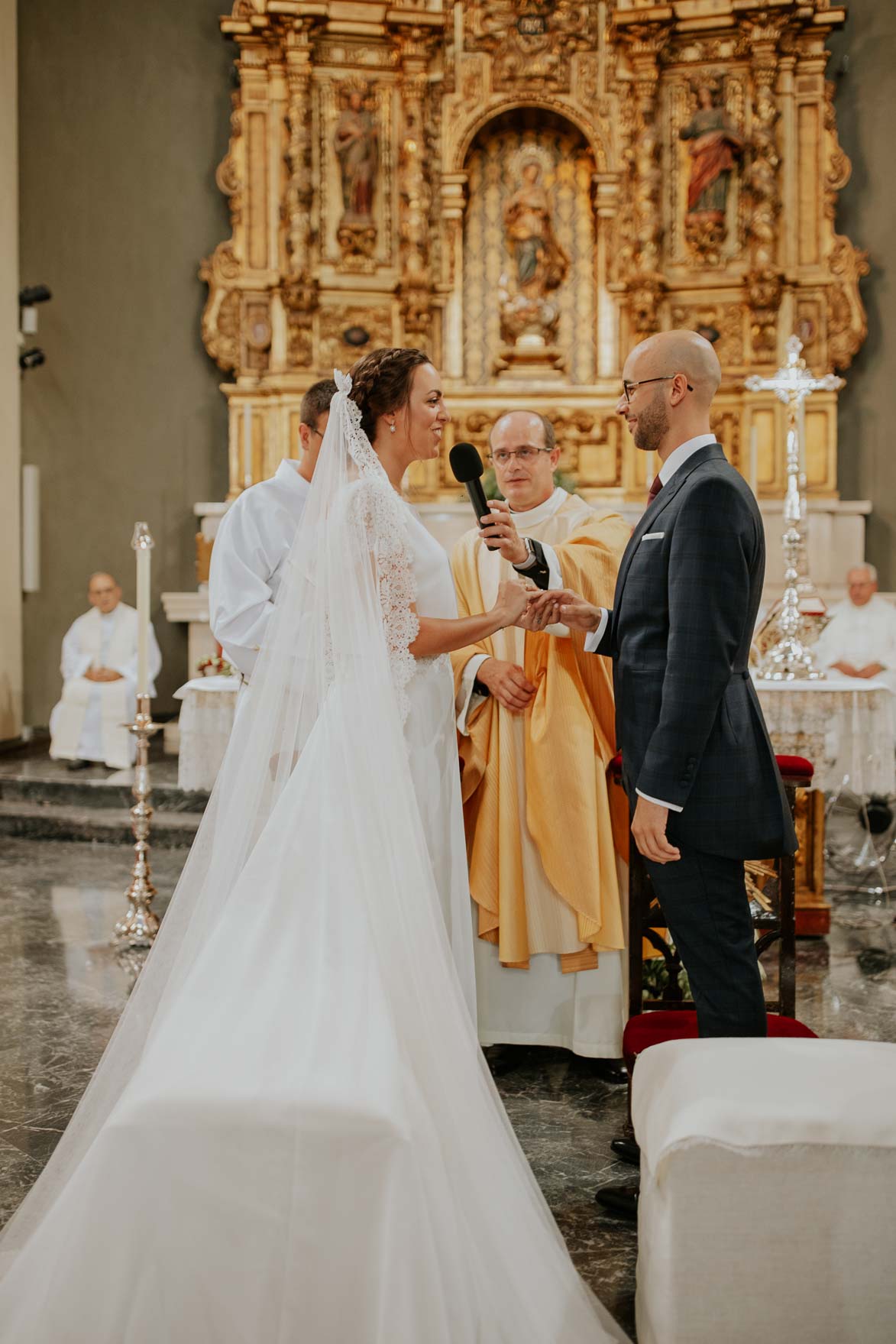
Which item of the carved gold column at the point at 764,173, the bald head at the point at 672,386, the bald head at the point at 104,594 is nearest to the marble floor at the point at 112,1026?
the bald head at the point at 672,386

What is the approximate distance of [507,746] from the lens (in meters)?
3.56

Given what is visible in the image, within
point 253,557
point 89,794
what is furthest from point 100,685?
point 253,557

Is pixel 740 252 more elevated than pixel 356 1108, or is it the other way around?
pixel 740 252

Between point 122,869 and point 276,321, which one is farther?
point 276,321

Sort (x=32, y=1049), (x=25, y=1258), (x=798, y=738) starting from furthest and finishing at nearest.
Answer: (x=798, y=738)
(x=32, y=1049)
(x=25, y=1258)

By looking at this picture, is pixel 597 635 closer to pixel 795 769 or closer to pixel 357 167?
pixel 795 769

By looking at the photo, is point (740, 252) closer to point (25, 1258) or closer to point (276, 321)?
point (276, 321)

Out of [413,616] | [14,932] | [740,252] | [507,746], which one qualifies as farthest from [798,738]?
[740,252]

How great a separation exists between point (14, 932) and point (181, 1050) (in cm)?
349

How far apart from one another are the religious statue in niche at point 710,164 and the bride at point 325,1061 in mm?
6862

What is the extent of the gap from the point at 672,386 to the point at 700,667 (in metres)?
0.62

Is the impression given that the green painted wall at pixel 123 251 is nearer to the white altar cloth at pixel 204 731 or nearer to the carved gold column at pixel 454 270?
the carved gold column at pixel 454 270

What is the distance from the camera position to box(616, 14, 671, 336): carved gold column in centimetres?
883

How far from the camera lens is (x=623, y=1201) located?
8.87ft
